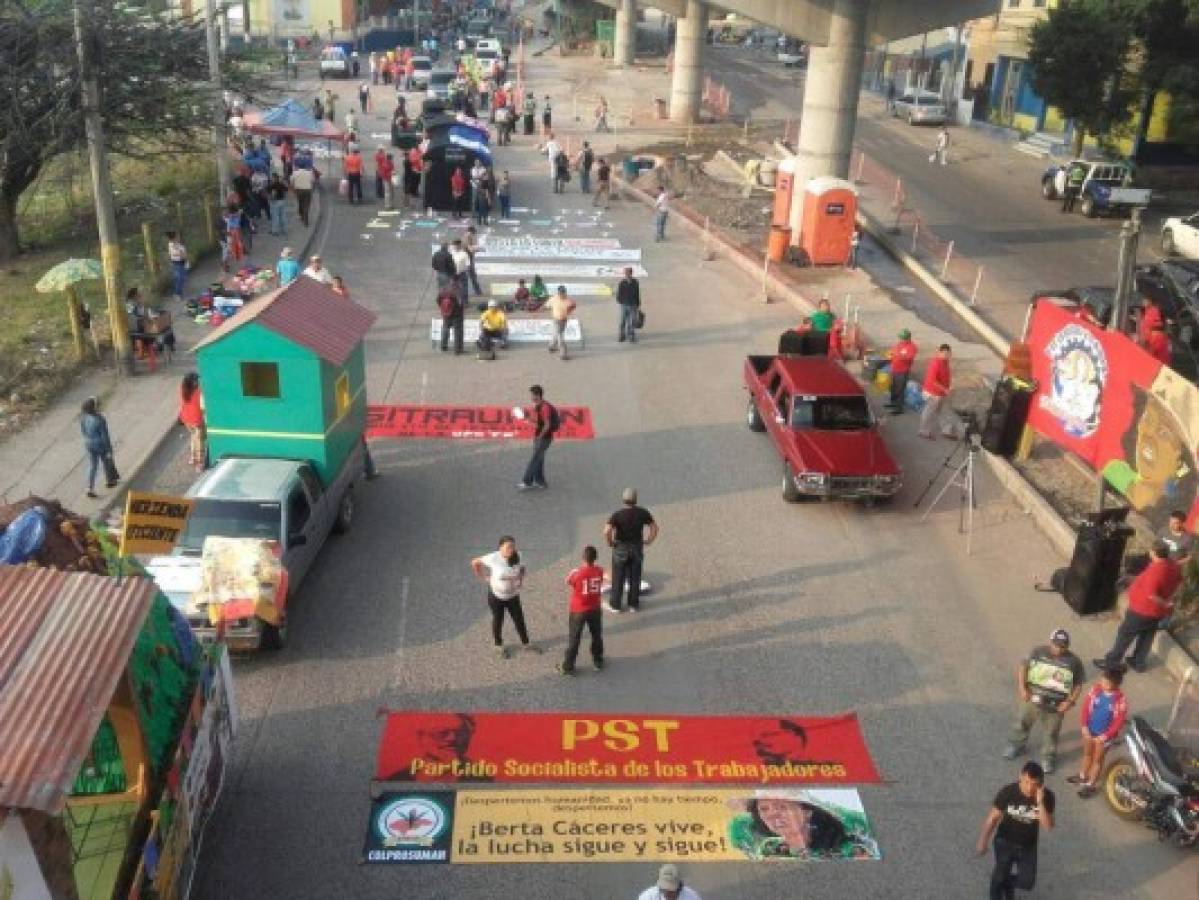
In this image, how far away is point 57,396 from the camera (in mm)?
19141

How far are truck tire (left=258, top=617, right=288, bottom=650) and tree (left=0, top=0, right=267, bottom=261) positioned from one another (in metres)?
15.1

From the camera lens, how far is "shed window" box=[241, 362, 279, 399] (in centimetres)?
1390

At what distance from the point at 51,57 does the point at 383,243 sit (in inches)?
358

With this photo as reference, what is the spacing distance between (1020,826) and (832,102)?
23.8 metres

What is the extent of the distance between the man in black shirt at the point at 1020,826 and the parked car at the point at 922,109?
51900 mm

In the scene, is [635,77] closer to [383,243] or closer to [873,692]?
[383,243]

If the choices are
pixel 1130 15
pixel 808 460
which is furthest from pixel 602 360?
pixel 1130 15

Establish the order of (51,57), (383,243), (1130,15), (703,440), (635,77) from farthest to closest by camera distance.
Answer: (635,77) < (1130,15) < (383,243) < (51,57) < (703,440)

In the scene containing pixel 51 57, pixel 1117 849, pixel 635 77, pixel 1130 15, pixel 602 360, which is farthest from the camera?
pixel 635 77

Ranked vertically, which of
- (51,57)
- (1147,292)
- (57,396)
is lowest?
(57,396)

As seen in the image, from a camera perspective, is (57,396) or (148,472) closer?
(148,472)

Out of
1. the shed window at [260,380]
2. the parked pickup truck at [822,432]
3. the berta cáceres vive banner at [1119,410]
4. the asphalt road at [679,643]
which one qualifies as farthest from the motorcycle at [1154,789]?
the shed window at [260,380]

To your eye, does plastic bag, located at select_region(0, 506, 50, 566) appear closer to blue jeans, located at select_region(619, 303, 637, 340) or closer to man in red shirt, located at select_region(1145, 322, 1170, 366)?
blue jeans, located at select_region(619, 303, 637, 340)

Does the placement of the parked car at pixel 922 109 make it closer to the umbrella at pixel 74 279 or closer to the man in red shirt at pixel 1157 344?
the man in red shirt at pixel 1157 344
